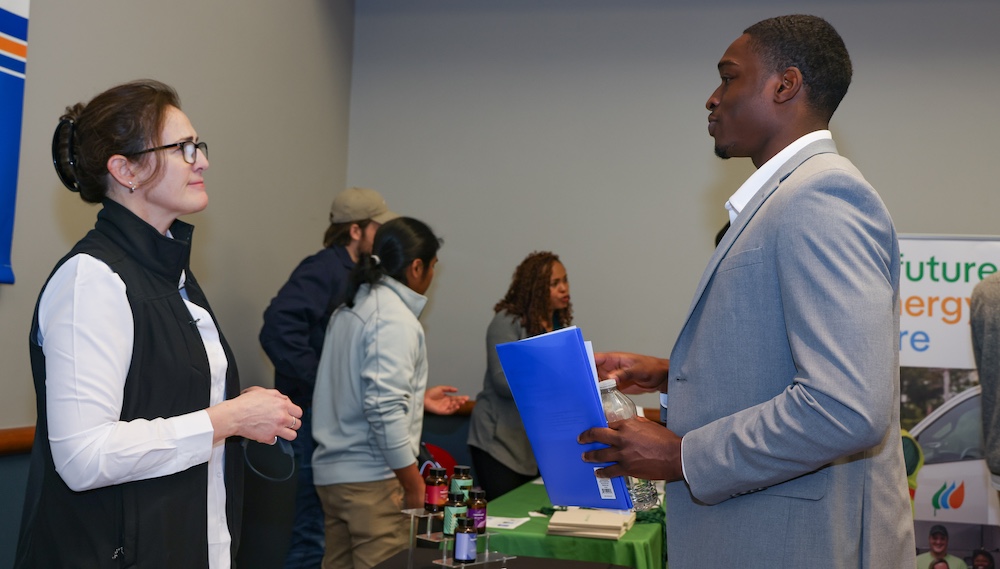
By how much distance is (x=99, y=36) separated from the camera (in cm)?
301

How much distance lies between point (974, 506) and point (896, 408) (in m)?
3.15

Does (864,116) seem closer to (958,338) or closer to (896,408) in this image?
(958,338)

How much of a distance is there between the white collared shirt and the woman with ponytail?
1843 millimetres

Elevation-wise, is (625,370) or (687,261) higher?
(687,261)

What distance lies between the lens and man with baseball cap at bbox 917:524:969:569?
156 inches

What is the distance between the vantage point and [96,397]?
151 cm

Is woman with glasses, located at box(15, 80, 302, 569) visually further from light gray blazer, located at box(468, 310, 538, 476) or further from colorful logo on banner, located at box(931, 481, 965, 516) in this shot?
colorful logo on banner, located at box(931, 481, 965, 516)

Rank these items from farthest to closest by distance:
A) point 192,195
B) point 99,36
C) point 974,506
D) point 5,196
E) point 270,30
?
point 270,30
point 974,506
point 99,36
point 5,196
point 192,195

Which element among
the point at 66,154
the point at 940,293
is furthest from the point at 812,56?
the point at 940,293

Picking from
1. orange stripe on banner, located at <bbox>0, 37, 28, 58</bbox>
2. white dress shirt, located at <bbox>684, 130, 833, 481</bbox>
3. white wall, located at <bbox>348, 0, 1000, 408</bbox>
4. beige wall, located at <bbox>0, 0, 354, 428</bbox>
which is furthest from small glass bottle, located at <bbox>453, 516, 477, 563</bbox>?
white wall, located at <bbox>348, 0, 1000, 408</bbox>

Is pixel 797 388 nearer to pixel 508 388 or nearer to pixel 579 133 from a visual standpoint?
pixel 508 388

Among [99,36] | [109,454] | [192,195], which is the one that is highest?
[99,36]

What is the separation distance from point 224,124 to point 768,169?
9.86 feet

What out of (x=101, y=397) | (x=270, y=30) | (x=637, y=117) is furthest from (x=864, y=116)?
(x=101, y=397)
